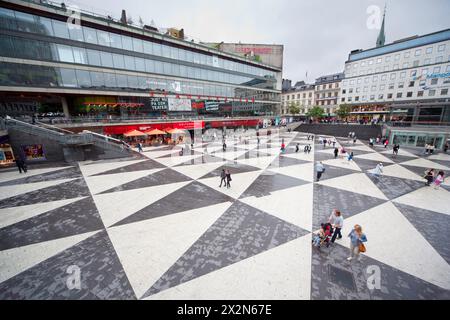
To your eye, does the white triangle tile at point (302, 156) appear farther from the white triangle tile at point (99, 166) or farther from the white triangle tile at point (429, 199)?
the white triangle tile at point (99, 166)

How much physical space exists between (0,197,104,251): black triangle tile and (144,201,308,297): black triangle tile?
14.7 feet

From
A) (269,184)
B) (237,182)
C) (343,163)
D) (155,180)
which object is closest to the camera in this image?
(269,184)

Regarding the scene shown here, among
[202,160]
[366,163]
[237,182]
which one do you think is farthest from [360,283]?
[366,163]

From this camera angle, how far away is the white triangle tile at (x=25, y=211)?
313 inches

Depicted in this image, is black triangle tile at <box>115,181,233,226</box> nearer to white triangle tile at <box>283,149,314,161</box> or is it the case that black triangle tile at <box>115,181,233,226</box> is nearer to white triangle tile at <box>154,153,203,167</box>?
white triangle tile at <box>154,153,203,167</box>

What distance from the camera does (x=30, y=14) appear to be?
65.4 feet

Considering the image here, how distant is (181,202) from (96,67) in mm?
26276

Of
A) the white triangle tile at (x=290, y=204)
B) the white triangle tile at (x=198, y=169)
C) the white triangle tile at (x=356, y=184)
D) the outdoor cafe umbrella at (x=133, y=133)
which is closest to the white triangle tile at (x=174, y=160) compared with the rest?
the white triangle tile at (x=198, y=169)

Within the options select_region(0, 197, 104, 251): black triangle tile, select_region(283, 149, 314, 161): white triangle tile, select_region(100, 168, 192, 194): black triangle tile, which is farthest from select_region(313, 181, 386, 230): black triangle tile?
select_region(0, 197, 104, 251): black triangle tile

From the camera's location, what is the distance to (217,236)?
680cm

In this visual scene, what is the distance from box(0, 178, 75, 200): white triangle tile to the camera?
417 inches

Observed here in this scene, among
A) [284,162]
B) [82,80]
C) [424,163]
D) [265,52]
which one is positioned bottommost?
[424,163]

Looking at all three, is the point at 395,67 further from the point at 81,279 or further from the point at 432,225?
the point at 81,279
